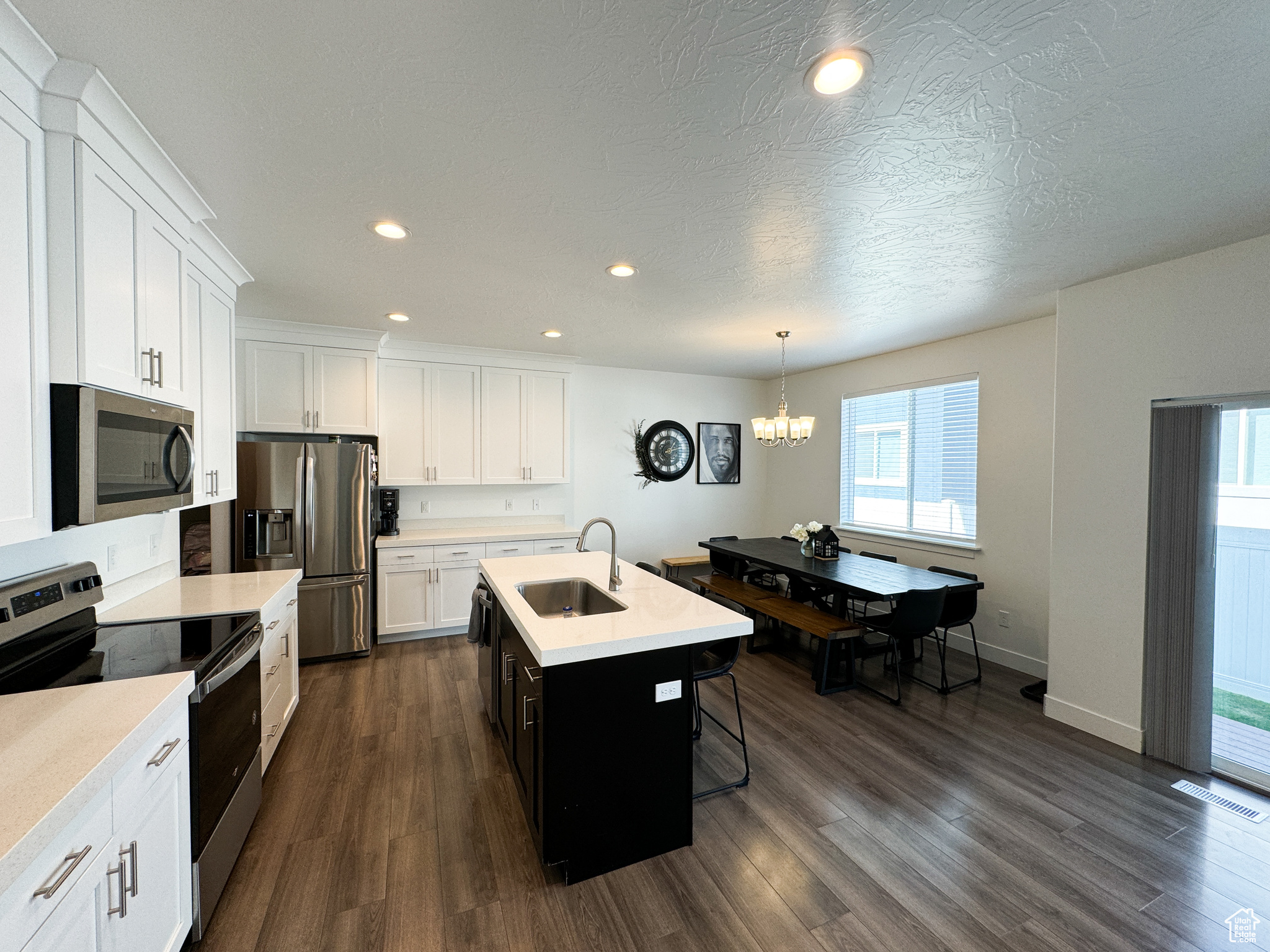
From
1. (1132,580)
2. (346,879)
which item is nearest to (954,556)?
(1132,580)

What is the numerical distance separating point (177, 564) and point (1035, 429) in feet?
18.0

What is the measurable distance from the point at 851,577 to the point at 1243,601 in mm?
1825

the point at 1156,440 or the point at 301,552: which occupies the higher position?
the point at 1156,440

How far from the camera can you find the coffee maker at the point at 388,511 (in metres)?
4.60

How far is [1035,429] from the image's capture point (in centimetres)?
380

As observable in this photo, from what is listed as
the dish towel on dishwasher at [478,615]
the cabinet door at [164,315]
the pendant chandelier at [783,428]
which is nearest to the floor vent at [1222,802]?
the pendant chandelier at [783,428]

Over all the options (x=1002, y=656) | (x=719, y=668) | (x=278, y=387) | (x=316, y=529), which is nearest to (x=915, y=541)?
(x=1002, y=656)

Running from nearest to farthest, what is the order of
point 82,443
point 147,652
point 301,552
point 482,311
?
point 82,443 → point 147,652 → point 482,311 → point 301,552

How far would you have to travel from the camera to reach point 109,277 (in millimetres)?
1640

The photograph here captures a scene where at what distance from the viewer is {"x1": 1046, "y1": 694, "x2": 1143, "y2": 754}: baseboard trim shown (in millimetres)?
2787

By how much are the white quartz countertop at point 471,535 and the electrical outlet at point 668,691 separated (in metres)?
2.86

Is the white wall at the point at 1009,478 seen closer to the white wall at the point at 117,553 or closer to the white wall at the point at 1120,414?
the white wall at the point at 1120,414

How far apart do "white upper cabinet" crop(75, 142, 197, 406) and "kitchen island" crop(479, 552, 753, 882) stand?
1.57m

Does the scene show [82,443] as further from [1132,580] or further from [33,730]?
[1132,580]
